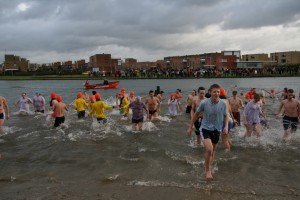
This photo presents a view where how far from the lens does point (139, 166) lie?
7.76m

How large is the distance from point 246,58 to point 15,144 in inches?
4443

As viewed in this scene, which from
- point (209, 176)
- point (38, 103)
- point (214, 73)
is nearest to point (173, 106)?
point (38, 103)

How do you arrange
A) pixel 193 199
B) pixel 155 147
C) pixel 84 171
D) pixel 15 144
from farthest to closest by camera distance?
pixel 15 144
pixel 155 147
pixel 84 171
pixel 193 199

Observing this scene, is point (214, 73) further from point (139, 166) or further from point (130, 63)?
point (130, 63)

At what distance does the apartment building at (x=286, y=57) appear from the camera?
112 meters

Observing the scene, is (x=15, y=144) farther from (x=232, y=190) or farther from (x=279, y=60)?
(x=279, y=60)

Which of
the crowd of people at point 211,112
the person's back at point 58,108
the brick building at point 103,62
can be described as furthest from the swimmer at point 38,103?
the brick building at point 103,62

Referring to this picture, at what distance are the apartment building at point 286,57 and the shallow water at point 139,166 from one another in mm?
109122

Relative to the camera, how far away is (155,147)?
9.75 metres

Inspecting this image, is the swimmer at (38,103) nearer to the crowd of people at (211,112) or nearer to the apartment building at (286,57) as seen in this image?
the crowd of people at (211,112)

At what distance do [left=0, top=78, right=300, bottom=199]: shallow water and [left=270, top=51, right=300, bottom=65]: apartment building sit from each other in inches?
4296

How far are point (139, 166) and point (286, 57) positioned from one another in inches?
4597

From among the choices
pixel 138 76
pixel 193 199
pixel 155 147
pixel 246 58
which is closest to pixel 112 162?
pixel 155 147

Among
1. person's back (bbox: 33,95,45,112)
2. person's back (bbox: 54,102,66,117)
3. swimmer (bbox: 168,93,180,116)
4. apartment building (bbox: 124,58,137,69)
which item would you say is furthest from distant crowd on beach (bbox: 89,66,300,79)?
apartment building (bbox: 124,58,137,69)
